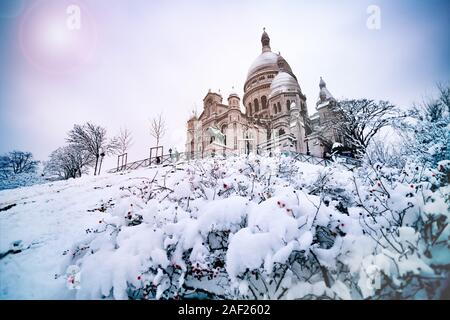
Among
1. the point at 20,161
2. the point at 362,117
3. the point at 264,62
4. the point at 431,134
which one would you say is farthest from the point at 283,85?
the point at 20,161

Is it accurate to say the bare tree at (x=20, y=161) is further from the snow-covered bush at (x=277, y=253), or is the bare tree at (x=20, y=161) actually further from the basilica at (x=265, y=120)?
the snow-covered bush at (x=277, y=253)

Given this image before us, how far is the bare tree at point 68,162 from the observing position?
104 ft

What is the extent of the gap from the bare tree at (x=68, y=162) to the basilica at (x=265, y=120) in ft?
51.4

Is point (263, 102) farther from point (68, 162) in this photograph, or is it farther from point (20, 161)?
point (20, 161)

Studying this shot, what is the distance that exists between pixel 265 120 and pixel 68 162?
3056cm

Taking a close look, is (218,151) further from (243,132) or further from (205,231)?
(205,231)

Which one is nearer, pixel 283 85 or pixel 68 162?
pixel 68 162

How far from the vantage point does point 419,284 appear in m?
2.30

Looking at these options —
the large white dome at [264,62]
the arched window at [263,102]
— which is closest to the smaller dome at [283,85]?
the arched window at [263,102]

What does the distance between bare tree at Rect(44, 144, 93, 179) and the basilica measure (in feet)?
51.4

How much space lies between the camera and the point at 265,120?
3491 centimetres

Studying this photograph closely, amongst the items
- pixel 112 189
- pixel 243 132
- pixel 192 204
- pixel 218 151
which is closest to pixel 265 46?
pixel 243 132

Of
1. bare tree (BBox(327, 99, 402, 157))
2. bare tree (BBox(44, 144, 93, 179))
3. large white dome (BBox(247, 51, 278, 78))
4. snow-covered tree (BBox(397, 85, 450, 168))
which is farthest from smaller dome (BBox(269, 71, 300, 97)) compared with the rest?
bare tree (BBox(44, 144, 93, 179))
